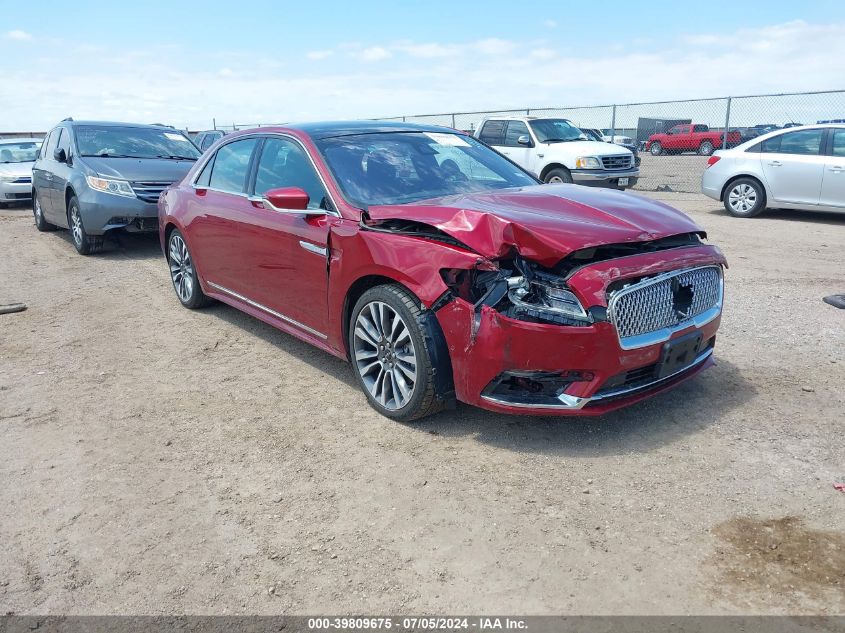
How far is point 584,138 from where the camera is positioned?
15.8m

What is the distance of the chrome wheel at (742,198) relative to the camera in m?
12.1

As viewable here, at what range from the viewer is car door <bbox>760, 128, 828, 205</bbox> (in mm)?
11164

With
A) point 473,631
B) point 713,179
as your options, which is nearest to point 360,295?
point 473,631

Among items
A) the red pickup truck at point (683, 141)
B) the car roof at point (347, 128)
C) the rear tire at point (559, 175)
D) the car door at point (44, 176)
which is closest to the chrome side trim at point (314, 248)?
the car roof at point (347, 128)

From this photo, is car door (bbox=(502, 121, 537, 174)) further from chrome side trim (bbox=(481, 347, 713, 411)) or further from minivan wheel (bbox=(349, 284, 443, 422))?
chrome side trim (bbox=(481, 347, 713, 411))

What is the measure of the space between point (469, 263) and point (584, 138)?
1340 centimetres

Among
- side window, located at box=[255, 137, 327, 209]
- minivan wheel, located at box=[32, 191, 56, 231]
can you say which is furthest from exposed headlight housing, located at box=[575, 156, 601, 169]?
side window, located at box=[255, 137, 327, 209]

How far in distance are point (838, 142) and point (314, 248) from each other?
10.1m

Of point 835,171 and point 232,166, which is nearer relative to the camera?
point 232,166

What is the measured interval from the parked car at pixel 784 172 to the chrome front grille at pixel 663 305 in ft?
28.3

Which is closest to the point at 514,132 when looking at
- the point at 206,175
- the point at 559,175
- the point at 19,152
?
the point at 559,175

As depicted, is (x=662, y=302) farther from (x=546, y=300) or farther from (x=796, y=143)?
(x=796, y=143)

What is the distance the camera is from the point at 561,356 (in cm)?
338

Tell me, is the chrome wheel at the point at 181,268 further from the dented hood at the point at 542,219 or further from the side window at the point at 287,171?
the dented hood at the point at 542,219
